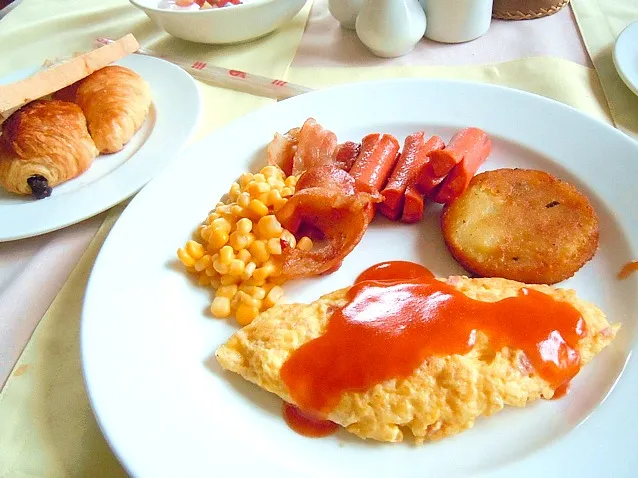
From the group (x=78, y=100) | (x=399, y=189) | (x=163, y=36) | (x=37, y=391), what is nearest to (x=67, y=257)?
(x=37, y=391)

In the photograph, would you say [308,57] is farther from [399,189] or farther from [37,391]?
[37,391]

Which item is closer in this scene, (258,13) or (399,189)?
(399,189)

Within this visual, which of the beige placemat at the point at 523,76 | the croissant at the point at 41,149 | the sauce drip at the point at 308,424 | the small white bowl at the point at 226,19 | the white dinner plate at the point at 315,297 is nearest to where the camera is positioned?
the white dinner plate at the point at 315,297

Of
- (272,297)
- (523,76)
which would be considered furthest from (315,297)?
(523,76)

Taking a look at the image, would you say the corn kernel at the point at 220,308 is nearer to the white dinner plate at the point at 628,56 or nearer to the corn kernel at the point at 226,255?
the corn kernel at the point at 226,255

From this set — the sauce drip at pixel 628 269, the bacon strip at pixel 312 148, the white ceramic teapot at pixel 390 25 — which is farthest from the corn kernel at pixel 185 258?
the white ceramic teapot at pixel 390 25

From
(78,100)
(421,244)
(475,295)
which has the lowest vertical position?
(421,244)

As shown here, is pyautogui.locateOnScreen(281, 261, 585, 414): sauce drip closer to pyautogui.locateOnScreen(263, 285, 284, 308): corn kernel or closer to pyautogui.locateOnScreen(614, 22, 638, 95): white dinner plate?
pyautogui.locateOnScreen(263, 285, 284, 308): corn kernel
